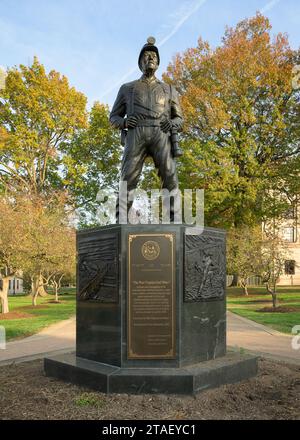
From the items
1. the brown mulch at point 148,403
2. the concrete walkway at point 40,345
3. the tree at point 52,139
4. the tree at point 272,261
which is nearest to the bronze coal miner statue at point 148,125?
the brown mulch at point 148,403

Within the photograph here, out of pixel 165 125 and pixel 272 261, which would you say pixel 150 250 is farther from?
pixel 272 261

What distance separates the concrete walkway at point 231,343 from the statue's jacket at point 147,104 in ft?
13.3

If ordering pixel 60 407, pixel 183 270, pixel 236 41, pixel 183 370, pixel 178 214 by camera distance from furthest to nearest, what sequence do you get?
1. pixel 236 41
2. pixel 178 214
3. pixel 183 270
4. pixel 183 370
5. pixel 60 407

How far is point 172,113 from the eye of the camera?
269 inches

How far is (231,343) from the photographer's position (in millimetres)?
9688

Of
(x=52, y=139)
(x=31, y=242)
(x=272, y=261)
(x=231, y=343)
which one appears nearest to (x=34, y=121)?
(x=52, y=139)

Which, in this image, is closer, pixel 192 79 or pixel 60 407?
pixel 60 407

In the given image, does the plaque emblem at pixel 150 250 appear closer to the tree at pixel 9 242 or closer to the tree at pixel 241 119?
the tree at pixel 9 242

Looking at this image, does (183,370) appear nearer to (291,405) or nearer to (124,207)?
(291,405)

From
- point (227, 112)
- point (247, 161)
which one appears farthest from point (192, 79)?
point (247, 161)

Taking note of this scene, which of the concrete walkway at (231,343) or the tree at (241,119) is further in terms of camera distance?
the tree at (241,119)

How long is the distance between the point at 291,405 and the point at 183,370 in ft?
4.41

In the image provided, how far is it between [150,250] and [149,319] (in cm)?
92

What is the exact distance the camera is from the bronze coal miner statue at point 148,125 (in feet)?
21.1
